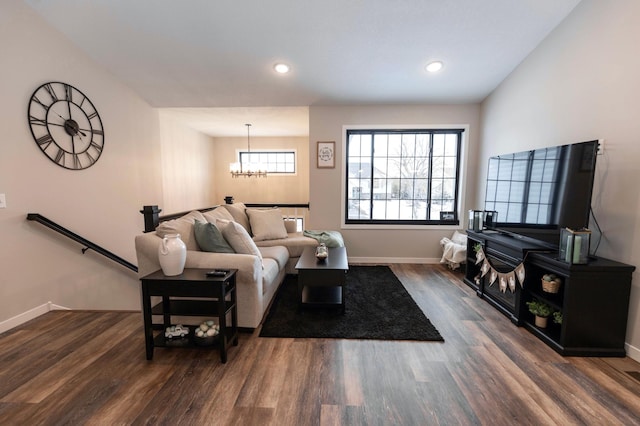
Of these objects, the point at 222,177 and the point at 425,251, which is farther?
the point at 222,177

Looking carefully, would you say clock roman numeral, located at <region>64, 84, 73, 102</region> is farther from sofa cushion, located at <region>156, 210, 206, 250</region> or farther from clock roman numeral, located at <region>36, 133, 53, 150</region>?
sofa cushion, located at <region>156, 210, 206, 250</region>

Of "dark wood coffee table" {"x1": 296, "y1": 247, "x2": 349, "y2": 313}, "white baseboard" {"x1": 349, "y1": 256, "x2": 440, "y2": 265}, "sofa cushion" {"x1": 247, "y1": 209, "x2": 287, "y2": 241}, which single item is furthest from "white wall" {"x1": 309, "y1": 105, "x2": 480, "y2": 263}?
"dark wood coffee table" {"x1": 296, "y1": 247, "x2": 349, "y2": 313}

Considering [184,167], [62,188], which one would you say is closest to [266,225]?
[62,188]

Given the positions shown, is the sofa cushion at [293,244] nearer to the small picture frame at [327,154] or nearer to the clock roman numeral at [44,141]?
the small picture frame at [327,154]

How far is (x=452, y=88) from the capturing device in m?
3.66

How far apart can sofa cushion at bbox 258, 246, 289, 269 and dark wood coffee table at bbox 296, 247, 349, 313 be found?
0.34 m

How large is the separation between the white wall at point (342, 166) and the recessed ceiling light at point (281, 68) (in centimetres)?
88

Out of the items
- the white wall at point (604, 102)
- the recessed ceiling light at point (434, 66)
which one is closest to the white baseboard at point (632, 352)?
the white wall at point (604, 102)

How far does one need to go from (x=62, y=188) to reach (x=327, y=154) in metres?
3.25

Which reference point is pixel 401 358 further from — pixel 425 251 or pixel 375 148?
pixel 375 148

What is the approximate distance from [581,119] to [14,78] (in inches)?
203

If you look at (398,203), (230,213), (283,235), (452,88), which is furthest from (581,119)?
(230,213)

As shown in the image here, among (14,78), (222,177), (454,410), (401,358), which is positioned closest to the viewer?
(454,410)

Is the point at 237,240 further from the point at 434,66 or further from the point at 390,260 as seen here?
the point at 434,66
